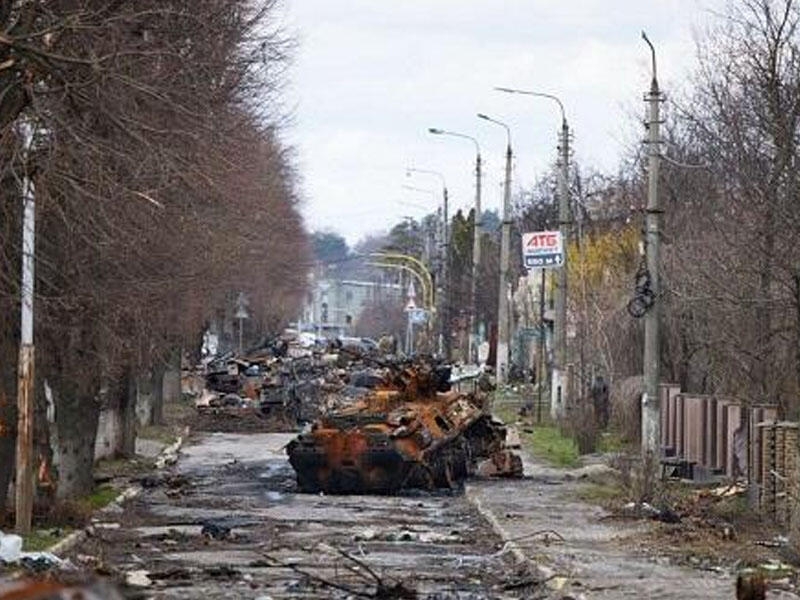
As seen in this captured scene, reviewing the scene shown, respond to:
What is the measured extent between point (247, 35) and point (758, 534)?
34.8ft

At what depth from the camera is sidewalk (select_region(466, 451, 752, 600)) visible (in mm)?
19078

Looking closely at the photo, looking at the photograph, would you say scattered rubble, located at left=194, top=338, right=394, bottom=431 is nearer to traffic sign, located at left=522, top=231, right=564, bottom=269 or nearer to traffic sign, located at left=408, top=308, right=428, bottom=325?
traffic sign, located at left=522, top=231, right=564, bottom=269

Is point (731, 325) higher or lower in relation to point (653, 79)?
lower

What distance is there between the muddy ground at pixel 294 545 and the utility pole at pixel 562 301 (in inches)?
428

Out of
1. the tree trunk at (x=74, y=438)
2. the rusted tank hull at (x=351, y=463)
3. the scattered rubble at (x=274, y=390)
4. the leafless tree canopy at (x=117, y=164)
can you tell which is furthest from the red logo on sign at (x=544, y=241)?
the tree trunk at (x=74, y=438)

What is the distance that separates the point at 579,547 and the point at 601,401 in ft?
80.0

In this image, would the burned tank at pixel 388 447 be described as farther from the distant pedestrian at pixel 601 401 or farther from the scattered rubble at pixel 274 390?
the scattered rubble at pixel 274 390

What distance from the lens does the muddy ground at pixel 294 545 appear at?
63.5 ft

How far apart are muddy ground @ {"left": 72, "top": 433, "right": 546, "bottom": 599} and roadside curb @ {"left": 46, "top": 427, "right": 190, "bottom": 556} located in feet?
0.53

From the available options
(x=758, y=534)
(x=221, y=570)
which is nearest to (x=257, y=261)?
(x=758, y=534)

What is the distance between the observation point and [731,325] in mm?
34031

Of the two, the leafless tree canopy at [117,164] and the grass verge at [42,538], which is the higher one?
the leafless tree canopy at [117,164]

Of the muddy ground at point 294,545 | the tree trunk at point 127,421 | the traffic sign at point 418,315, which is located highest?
the traffic sign at point 418,315

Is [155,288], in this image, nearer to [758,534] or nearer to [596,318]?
[758,534]
